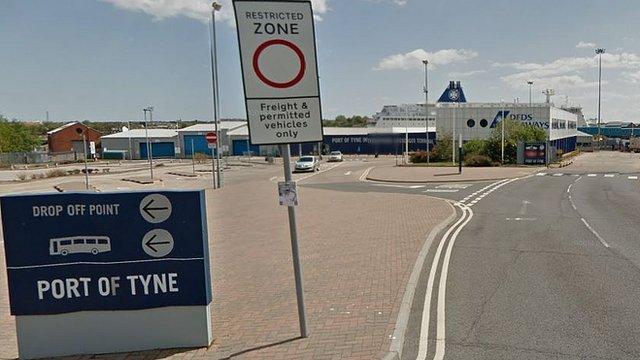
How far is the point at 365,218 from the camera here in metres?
13.1

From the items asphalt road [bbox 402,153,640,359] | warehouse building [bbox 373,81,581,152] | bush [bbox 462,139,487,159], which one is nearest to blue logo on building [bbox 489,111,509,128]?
warehouse building [bbox 373,81,581,152]

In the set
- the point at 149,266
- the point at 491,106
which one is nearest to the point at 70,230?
the point at 149,266

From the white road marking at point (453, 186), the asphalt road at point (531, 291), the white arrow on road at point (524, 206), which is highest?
the asphalt road at point (531, 291)

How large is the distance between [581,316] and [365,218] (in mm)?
7965

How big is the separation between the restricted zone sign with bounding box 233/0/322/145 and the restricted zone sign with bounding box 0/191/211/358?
112 centimetres

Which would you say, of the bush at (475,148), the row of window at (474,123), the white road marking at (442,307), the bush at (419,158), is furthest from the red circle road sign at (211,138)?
the row of window at (474,123)

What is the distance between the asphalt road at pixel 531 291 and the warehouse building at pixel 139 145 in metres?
72.1

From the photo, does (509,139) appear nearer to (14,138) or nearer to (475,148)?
(475,148)

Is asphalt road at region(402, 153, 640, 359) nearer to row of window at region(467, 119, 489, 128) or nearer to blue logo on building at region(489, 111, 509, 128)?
blue logo on building at region(489, 111, 509, 128)

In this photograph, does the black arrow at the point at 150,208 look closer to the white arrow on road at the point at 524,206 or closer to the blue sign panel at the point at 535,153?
the white arrow on road at the point at 524,206

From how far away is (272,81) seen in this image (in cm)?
450

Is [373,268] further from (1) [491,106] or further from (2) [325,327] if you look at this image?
(1) [491,106]

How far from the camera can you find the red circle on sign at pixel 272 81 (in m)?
4.43

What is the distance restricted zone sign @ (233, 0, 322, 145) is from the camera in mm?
4367
